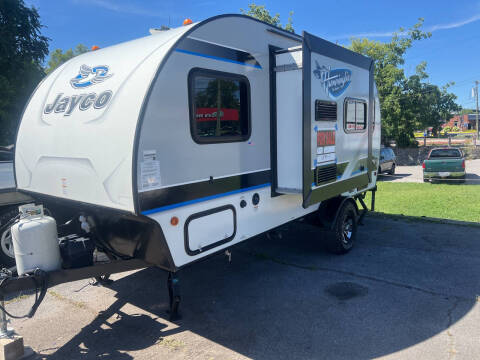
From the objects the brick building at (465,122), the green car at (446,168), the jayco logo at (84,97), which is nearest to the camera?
the jayco logo at (84,97)

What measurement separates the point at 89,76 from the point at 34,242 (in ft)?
5.72

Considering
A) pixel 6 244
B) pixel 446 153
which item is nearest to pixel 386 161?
pixel 446 153

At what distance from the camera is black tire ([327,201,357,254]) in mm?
6117

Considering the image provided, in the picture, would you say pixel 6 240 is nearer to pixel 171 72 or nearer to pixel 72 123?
pixel 72 123

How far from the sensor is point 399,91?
26047 mm

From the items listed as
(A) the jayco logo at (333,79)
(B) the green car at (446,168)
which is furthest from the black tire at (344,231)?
(B) the green car at (446,168)

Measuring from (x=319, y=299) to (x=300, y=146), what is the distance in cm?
187

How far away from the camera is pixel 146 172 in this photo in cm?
Result: 330

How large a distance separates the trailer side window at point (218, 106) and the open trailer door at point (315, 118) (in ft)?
1.95

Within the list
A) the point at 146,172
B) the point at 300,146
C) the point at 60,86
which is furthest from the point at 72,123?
the point at 300,146

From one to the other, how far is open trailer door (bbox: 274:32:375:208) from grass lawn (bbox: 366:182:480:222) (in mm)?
4290

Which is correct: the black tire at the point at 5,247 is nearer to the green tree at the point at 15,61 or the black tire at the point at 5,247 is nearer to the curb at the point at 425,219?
the curb at the point at 425,219

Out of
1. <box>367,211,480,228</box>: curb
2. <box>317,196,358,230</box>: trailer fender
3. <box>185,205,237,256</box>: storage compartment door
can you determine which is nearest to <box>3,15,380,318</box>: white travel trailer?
<box>185,205,237,256</box>: storage compartment door

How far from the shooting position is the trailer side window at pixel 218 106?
373 cm
